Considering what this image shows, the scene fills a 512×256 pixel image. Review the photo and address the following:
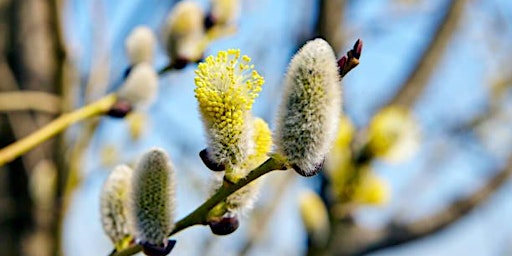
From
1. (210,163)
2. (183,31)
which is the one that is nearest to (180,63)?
(183,31)

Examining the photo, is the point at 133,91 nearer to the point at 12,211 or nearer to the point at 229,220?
the point at 229,220

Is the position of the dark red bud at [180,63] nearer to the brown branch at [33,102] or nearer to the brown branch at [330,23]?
the brown branch at [33,102]

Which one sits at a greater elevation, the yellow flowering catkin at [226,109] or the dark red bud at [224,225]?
the yellow flowering catkin at [226,109]

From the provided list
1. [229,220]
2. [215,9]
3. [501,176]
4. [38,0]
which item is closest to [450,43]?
[501,176]

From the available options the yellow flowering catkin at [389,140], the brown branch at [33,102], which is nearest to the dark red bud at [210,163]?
the brown branch at [33,102]

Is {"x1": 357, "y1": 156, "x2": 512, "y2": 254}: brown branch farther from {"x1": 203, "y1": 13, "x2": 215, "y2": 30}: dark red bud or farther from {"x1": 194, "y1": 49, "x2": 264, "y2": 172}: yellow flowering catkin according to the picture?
{"x1": 194, "y1": 49, "x2": 264, "y2": 172}: yellow flowering catkin

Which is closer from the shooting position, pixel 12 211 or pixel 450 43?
pixel 12 211

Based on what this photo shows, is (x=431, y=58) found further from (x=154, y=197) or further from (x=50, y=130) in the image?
(x=154, y=197)
